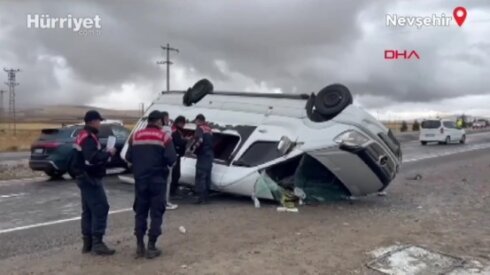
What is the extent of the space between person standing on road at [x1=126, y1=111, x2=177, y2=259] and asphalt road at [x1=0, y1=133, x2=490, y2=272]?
0.88 metres

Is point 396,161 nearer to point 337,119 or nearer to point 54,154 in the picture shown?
point 337,119

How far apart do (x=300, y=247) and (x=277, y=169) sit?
3.21 metres

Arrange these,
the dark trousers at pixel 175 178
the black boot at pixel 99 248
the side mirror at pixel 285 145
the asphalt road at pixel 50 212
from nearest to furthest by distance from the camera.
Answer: the black boot at pixel 99 248, the asphalt road at pixel 50 212, the side mirror at pixel 285 145, the dark trousers at pixel 175 178

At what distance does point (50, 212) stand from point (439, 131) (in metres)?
29.0

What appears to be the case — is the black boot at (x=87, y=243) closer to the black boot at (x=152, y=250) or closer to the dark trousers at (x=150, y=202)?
the dark trousers at (x=150, y=202)

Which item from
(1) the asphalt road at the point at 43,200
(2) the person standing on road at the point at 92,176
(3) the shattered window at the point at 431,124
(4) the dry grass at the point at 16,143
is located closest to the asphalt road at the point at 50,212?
(1) the asphalt road at the point at 43,200

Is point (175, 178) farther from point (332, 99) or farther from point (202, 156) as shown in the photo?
point (332, 99)

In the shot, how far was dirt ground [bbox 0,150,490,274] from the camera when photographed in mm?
5250

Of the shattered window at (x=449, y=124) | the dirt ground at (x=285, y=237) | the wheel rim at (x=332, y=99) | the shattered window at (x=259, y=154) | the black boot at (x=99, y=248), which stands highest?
the wheel rim at (x=332, y=99)

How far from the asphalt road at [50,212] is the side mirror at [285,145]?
1125 mm

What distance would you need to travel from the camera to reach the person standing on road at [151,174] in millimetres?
5504

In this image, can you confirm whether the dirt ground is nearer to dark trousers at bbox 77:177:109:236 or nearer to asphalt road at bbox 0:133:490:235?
dark trousers at bbox 77:177:109:236

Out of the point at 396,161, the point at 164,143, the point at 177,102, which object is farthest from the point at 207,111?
the point at 164,143

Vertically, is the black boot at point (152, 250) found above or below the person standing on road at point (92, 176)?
below
